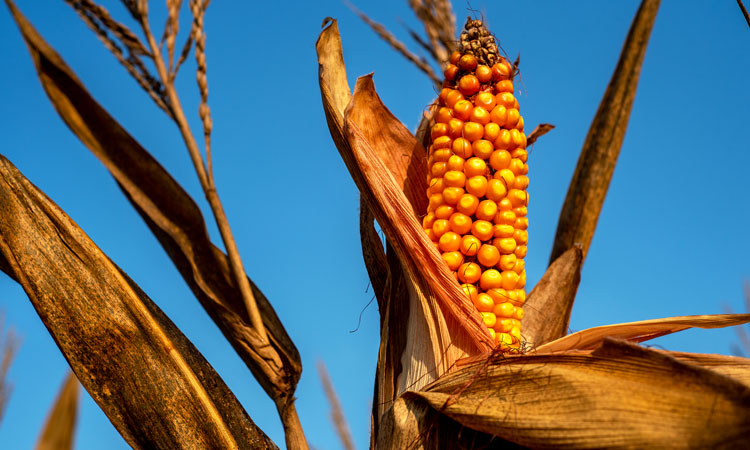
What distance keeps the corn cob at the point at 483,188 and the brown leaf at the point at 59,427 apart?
915mm

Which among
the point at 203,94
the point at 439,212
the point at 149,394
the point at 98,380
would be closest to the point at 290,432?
the point at 149,394

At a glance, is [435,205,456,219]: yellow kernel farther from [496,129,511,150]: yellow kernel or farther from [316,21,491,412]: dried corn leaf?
[496,129,511,150]: yellow kernel

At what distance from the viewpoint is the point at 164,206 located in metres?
2.07

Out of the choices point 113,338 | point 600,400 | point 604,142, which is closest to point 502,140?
point 600,400

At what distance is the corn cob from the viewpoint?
151 centimetres

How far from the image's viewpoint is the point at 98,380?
4.71ft

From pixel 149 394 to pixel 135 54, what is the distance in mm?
1205

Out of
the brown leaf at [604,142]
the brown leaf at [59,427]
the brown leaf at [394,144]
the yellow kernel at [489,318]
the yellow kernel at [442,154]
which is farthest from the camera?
the brown leaf at [604,142]

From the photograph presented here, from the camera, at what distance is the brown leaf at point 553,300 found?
1.91 m

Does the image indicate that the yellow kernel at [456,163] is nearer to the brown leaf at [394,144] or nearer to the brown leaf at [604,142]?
the brown leaf at [394,144]

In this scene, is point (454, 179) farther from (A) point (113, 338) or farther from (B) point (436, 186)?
(A) point (113, 338)

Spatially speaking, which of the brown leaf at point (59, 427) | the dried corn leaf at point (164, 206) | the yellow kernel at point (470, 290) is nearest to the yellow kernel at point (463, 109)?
the yellow kernel at point (470, 290)

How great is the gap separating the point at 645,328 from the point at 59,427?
53.1 inches

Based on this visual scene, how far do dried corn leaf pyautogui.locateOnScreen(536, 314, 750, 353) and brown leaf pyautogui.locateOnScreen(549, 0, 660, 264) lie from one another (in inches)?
30.8
